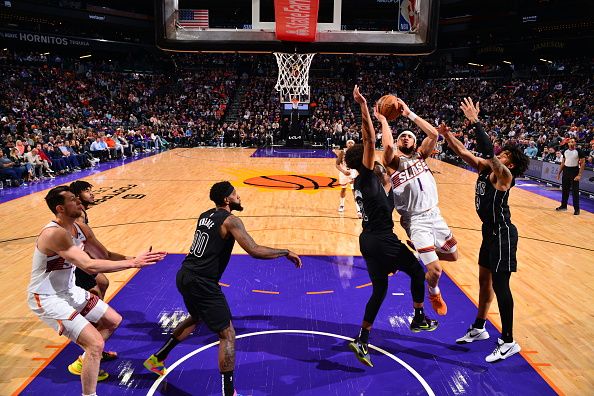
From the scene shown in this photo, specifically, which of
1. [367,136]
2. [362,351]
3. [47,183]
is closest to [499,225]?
[367,136]

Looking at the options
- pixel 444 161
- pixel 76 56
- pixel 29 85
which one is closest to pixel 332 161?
pixel 444 161

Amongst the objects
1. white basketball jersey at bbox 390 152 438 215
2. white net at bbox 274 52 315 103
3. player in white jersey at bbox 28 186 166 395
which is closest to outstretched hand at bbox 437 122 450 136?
white basketball jersey at bbox 390 152 438 215

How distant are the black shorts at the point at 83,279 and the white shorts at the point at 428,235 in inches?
120

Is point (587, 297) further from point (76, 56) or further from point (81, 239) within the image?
point (76, 56)

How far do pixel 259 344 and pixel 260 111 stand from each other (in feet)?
87.7

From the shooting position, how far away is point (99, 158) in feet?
61.6

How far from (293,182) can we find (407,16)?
5949 millimetres

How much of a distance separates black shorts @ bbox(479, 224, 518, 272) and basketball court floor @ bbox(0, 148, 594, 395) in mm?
907

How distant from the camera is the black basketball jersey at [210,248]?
345 cm

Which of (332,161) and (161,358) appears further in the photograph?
(332,161)

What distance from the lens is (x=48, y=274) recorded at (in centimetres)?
343

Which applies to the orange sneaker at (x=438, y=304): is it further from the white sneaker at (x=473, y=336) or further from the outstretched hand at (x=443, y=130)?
the outstretched hand at (x=443, y=130)

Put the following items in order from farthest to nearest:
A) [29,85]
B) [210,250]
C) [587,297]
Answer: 1. [29,85]
2. [587,297]
3. [210,250]

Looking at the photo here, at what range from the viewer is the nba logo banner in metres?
10.0
